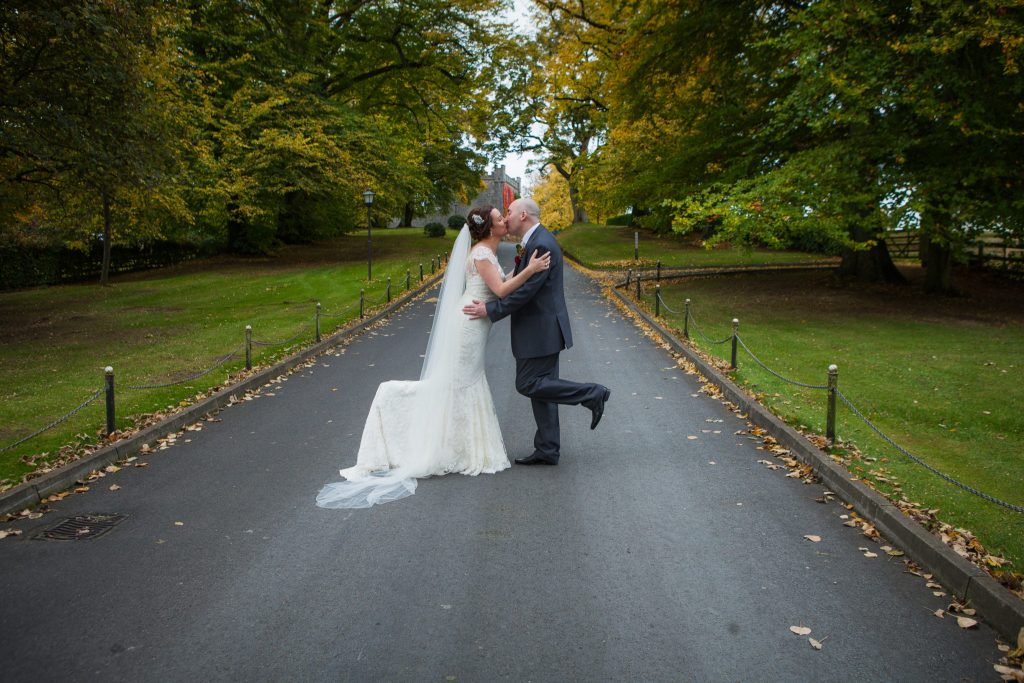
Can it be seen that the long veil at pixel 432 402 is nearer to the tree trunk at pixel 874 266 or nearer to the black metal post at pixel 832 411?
the black metal post at pixel 832 411

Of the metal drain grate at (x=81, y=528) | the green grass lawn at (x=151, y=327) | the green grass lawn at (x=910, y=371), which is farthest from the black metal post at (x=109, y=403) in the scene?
the green grass lawn at (x=910, y=371)

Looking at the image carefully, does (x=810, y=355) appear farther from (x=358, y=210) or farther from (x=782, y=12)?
(x=358, y=210)

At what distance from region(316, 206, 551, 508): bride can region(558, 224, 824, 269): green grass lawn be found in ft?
75.9

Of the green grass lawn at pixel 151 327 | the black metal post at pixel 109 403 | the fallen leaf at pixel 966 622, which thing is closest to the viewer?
the fallen leaf at pixel 966 622

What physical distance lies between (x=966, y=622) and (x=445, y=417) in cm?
419

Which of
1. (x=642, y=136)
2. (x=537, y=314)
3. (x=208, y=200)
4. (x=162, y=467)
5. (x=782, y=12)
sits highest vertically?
→ (x=782, y=12)

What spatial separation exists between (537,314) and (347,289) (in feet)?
66.2

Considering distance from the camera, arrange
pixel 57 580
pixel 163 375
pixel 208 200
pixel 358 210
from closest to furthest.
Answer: pixel 57 580, pixel 163 375, pixel 208 200, pixel 358 210

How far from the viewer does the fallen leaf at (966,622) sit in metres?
3.97

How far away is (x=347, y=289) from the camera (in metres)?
25.7

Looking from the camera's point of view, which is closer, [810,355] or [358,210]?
[810,355]

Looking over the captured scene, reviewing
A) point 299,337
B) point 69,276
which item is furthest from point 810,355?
point 69,276

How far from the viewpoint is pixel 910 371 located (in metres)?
11.4

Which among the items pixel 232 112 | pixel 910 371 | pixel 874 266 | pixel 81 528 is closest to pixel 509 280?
pixel 81 528
